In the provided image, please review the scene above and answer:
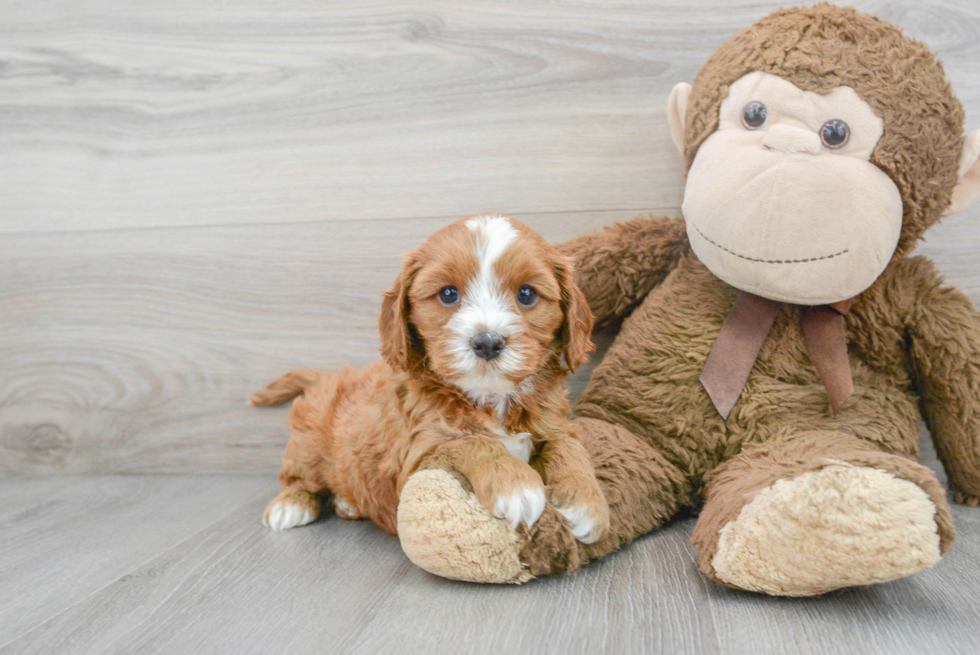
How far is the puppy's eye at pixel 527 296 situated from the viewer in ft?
3.84

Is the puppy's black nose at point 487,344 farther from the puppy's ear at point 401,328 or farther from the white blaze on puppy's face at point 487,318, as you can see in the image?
the puppy's ear at point 401,328

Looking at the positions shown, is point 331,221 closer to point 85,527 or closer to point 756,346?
point 85,527

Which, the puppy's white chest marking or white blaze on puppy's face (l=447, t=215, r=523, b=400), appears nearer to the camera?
white blaze on puppy's face (l=447, t=215, r=523, b=400)

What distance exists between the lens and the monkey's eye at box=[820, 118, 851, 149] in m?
1.27

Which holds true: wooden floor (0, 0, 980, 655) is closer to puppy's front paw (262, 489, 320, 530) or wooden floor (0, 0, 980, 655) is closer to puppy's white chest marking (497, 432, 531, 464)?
puppy's front paw (262, 489, 320, 530)

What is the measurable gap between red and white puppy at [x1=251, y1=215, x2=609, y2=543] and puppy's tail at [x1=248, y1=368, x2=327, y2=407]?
417 mm

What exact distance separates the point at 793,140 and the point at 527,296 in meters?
0.56

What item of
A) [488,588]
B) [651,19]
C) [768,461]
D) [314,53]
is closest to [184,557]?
[488,588]

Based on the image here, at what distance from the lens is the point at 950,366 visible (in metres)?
1.42

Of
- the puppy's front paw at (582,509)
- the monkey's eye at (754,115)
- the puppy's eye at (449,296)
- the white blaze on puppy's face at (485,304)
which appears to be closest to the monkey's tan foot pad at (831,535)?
the puppy's front paw at (582,509)

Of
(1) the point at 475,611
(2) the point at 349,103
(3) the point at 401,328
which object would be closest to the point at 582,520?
(1) the point at 475,611

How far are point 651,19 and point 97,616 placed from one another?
5.41 feet

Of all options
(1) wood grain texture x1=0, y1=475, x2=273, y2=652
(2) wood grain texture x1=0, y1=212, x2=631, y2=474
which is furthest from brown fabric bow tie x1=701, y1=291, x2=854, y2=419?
(1) wood grain texture x1=0, y1=475, x2=273, y2=652

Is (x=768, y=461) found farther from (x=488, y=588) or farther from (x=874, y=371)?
(x=488, y=588)
